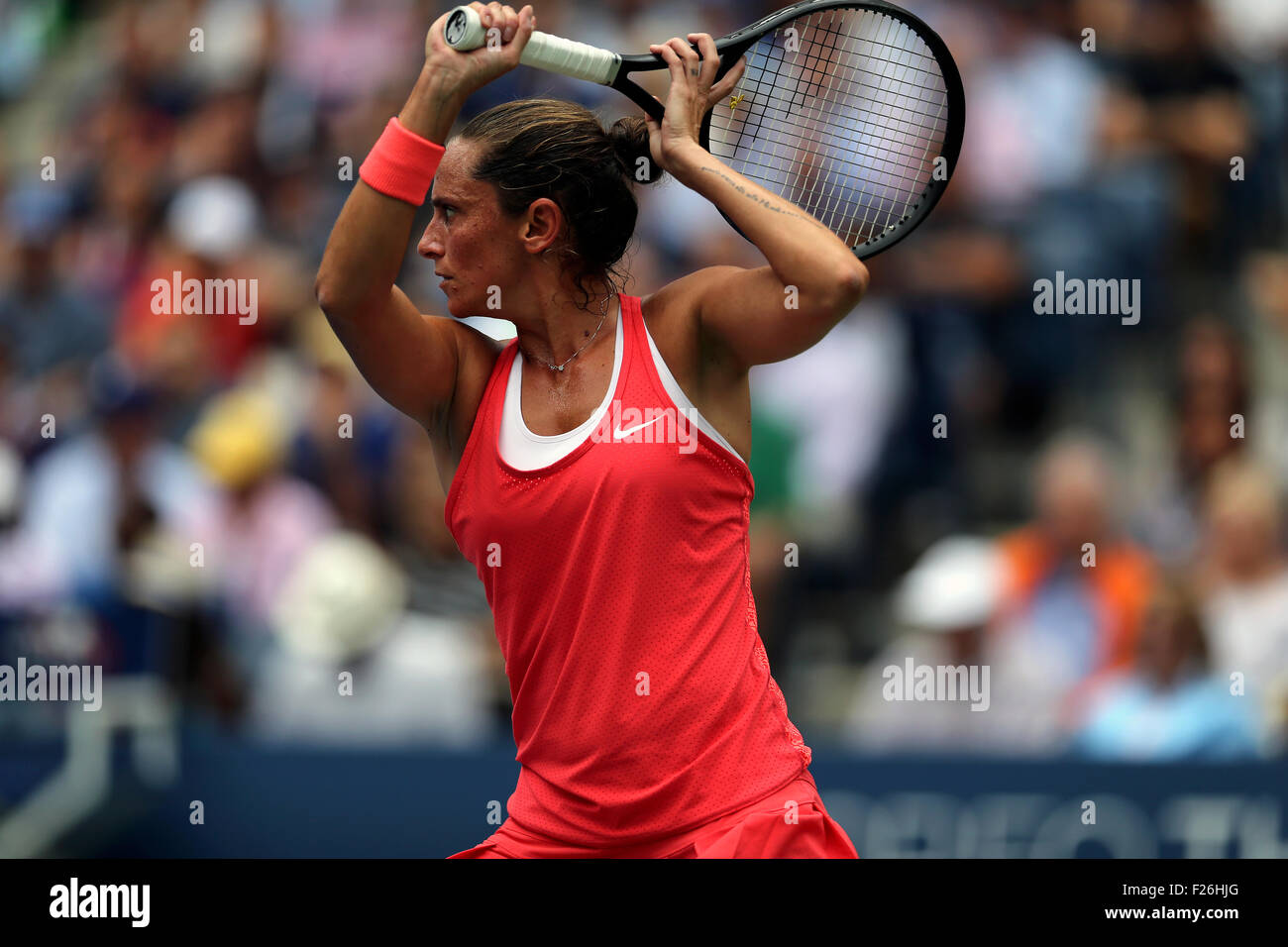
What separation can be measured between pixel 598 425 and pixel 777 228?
1.47 feet

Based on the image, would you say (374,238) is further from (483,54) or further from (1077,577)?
(1077,577)

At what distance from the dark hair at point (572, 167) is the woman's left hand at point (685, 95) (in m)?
0.11

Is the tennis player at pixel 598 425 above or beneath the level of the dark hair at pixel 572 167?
beneath

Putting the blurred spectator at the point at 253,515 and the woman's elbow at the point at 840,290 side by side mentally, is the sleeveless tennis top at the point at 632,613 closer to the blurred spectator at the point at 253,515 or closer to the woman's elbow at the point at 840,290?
the woman's elbow at the point at 840,290

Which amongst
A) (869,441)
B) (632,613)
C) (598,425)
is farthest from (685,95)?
(869,441)

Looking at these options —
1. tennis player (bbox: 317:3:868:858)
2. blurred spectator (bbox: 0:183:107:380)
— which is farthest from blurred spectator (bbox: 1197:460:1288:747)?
blurred spectator (bbox: 0:183:107:380)

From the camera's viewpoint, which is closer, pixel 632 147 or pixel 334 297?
pixel 334 297

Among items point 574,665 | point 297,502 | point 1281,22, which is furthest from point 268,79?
point 574,665

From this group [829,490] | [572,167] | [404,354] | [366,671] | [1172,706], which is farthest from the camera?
[829,490]

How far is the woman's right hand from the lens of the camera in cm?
265

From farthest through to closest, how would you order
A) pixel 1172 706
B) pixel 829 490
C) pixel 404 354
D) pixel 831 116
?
pixel 829 490
pixel 831 116
pixel 1172 706
pixel 404 354

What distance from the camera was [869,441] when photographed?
19.9 feet

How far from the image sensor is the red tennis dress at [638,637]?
9.00 feet

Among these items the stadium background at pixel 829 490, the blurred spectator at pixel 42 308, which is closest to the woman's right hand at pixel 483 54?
the stadium background at pixel 829 490
